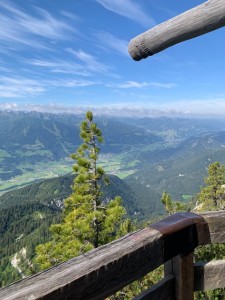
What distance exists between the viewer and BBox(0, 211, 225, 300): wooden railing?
1966 mm

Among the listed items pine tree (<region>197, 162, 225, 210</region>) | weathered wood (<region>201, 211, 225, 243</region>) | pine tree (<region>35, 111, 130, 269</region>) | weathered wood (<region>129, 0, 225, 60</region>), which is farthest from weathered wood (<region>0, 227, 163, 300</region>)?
pine tree (<region>197, 162, 225, 210</region>)

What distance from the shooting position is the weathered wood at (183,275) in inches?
110

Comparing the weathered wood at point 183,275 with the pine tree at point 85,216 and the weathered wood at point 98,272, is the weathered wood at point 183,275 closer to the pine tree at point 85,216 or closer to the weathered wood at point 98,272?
the weathered wood at point 98,272

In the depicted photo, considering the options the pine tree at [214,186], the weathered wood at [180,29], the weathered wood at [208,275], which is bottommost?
the pine tree at [214,186]

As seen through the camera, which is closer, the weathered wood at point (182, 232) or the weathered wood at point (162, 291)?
the weathered wood at point (162, 291)

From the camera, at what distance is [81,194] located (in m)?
22.4

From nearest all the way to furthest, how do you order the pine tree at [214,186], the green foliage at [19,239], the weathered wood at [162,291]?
1. the weathered wood at [162,291]
2. the pine tree at [214,186]
3. the green foliage at [19,239]

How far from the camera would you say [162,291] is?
2.75 meters

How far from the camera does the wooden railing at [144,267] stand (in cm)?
197

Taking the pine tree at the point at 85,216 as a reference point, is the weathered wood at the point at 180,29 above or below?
above

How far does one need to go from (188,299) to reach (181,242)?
49cm

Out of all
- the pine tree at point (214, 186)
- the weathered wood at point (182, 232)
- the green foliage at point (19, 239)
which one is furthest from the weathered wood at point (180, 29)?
the green foliage at point (19, 239)

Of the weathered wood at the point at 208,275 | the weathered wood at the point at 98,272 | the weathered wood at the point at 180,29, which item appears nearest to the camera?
the weathered wood at the point at 98,272

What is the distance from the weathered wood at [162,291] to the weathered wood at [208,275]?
25cm
